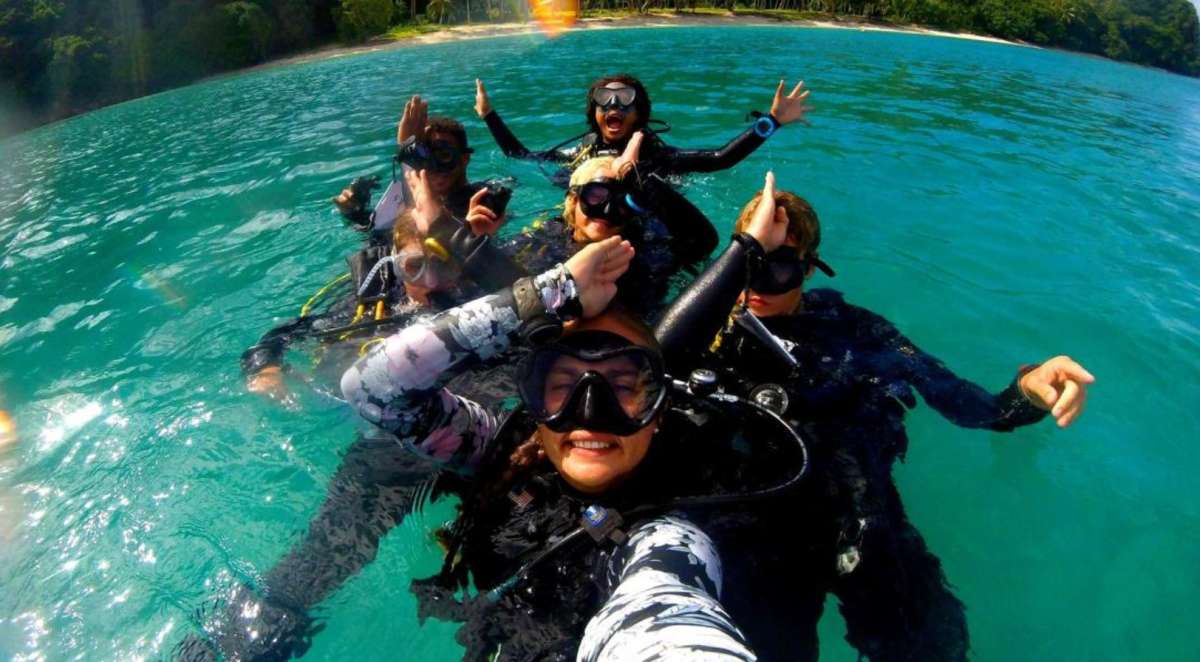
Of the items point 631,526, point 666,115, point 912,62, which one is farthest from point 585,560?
point 912,62

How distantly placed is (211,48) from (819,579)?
4082 centimetres

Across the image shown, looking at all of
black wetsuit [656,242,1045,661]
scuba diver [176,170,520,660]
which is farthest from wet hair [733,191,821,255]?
scuba diver [176,170,520,660]

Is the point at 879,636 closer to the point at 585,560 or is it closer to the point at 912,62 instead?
the point at 585,560

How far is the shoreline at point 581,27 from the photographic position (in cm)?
3412

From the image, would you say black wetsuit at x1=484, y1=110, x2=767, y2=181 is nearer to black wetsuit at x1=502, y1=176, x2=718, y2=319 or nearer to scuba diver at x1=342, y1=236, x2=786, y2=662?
black wetsuit at x1=502, y1=176, x2=718, y2=319

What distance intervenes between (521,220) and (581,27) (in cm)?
3920

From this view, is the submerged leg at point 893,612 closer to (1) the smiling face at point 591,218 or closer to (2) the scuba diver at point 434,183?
(1) the smiling face at point 591,218

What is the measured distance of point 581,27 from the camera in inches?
1618

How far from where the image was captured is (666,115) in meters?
12.2

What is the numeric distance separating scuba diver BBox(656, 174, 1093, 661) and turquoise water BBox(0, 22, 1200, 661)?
0.61 metres

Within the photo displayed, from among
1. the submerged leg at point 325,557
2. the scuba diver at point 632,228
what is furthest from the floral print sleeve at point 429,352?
the scuba diver at point 632,228

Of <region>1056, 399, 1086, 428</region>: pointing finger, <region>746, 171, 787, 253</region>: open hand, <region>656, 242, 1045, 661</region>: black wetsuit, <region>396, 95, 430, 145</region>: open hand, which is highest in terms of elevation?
<region>396, 95, 430, 145</region>: open hand

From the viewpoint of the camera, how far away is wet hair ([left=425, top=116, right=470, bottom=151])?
4488 mm

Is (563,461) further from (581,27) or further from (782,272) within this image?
(581,27)
